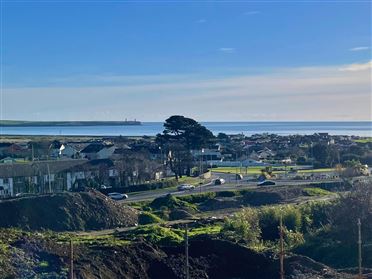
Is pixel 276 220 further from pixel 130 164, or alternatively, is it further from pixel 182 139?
pixel 182 139

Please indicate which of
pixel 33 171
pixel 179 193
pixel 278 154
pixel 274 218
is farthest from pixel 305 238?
pixel 278 154

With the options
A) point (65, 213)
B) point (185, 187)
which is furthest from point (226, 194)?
point (65, 213)

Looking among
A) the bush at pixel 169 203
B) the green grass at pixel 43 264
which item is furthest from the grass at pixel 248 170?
the green grass at pixel 43 264

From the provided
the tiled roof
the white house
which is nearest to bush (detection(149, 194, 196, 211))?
the tiled roof

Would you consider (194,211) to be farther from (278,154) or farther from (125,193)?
(278,154)

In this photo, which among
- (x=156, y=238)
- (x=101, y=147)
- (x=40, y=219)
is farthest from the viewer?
(x=101, y=147)

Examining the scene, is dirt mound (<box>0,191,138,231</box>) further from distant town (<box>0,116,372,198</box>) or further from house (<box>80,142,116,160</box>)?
house (<box>80,142,116,160</box>)
